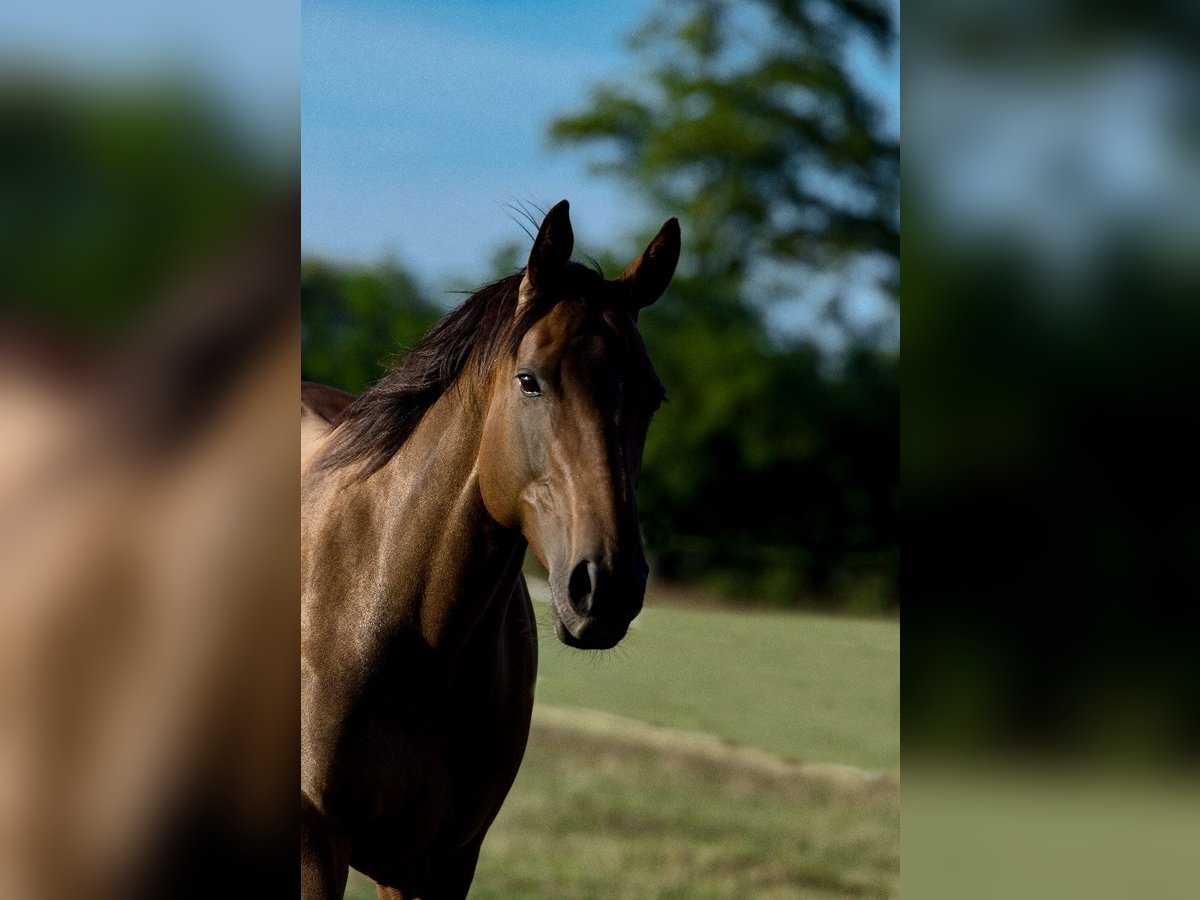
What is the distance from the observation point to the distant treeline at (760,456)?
2664 millimetres

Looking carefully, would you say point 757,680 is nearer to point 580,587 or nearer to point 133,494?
point 580,587

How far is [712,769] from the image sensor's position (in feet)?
10.5

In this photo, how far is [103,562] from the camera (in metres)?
0.51

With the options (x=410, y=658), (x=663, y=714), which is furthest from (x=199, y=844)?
(x=663, y=714)

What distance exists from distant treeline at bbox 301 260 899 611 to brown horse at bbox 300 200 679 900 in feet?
3.26

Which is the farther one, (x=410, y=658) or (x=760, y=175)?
(x=760, y=175)

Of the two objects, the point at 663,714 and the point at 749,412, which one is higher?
the point at 749,412

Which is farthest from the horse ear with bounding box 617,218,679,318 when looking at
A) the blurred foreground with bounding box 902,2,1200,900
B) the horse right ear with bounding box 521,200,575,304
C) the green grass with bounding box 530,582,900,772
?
the green grass with bounding box 530,582,900,772

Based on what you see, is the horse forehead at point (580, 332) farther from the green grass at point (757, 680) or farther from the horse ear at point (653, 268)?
the green grass at point (757, 680)

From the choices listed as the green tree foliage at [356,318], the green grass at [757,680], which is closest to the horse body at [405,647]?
the green grass at [757,680]

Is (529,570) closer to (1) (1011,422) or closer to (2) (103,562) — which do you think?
(1) (1011,422)

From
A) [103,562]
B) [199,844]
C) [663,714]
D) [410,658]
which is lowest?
[663,714]

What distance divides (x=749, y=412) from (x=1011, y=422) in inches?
77.3

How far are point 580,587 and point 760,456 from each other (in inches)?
55.2
